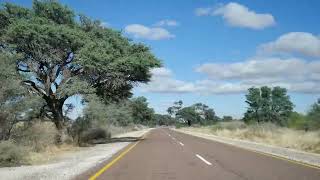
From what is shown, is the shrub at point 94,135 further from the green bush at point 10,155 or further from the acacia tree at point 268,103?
the acacia tree at point 268,103

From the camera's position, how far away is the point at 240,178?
45.6 ft

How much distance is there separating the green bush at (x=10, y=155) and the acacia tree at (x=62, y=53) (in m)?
13.3

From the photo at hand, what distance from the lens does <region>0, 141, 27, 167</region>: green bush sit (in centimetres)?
1852

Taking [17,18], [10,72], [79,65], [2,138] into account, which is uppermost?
[17,18]

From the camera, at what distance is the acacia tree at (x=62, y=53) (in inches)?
1272

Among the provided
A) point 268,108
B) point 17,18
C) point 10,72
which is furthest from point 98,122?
point 268,108

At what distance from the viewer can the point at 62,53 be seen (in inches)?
1332

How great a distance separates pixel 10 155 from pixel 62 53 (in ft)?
52.0

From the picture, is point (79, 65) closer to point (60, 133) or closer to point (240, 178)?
point (60, 133)

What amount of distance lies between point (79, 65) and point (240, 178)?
879 inches

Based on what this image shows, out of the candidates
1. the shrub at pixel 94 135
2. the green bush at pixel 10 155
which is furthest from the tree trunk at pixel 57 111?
the green bush at pixel 10 155

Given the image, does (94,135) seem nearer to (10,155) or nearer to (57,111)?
(57,111)

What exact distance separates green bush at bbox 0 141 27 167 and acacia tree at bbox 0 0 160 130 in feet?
43.5

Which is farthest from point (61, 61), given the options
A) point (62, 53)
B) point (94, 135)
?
point (94, 135)
